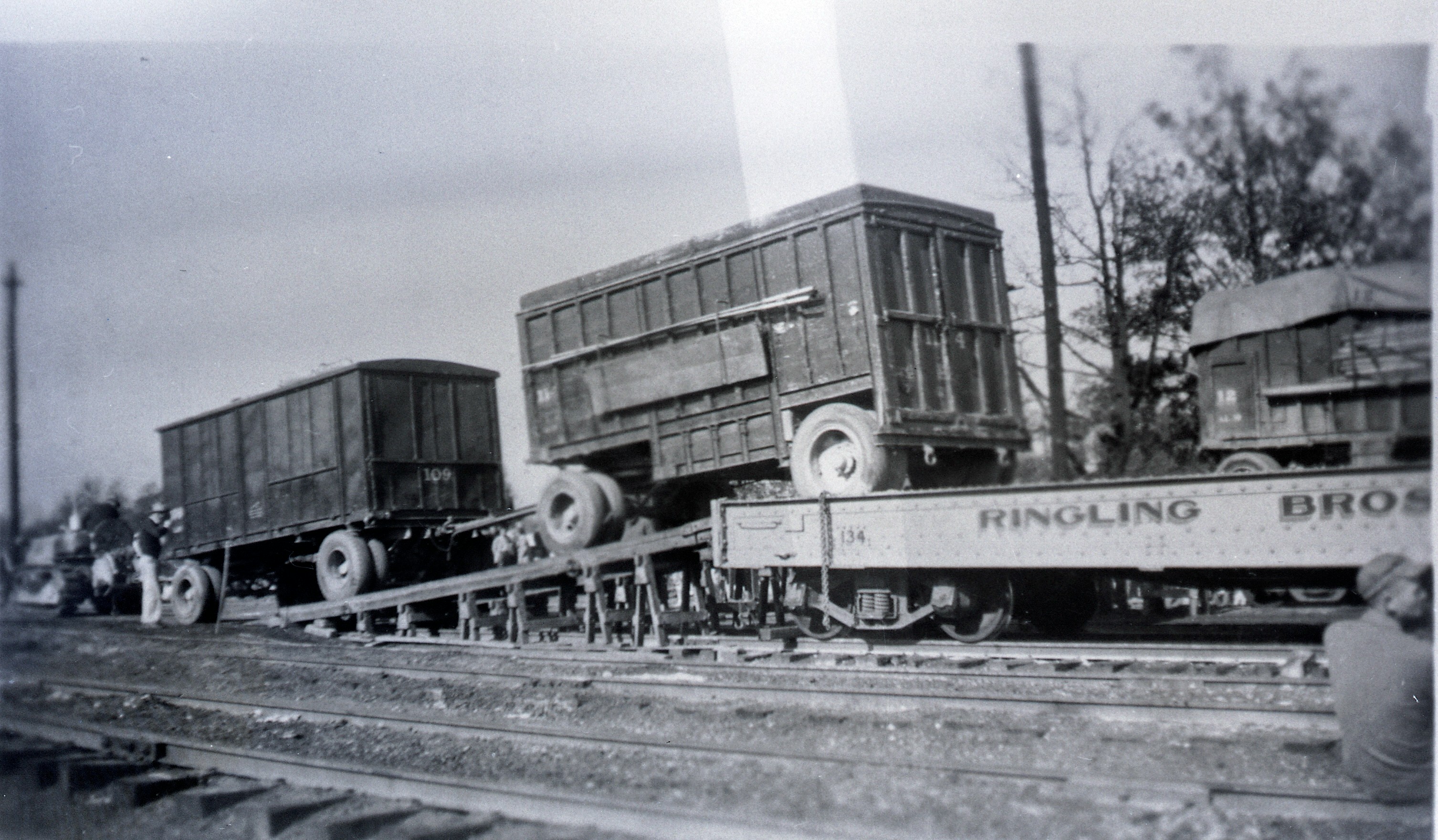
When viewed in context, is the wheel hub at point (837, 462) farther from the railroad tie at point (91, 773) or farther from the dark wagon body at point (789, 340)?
the railroad tie at point (91, 773)

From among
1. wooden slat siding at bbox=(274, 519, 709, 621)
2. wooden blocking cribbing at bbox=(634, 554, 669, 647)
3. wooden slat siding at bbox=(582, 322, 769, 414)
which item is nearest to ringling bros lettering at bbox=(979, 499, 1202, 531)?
wooden slat siding at bbox=(274, 519, 709, 621)

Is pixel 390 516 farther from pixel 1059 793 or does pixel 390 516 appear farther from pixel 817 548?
pixel 1059 793

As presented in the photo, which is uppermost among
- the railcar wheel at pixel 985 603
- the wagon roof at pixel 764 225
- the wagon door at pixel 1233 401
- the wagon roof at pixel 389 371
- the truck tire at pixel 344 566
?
the wagon roof at pixel 764 225

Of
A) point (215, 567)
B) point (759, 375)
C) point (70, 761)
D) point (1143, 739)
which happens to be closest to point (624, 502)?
point (759, 375)

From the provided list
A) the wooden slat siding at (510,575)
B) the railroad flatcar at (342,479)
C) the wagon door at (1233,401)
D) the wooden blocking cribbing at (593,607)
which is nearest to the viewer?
the wooden slat siding at (510,575)

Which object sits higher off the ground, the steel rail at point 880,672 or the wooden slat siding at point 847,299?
the wooden slat siding at point 847,299

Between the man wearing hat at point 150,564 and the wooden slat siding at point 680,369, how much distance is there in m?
8.37

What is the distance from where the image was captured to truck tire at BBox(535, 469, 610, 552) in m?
10.4

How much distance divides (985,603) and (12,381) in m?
7.99

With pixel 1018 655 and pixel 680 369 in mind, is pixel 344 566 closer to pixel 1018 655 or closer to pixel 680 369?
pixel 680 369

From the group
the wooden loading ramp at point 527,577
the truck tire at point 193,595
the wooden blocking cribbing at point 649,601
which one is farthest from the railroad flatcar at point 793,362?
the truck tire at point 193,595

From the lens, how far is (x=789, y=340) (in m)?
9.29

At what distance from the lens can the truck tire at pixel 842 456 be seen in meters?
Result: 8.48

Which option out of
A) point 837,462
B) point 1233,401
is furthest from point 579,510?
point 1233,401
